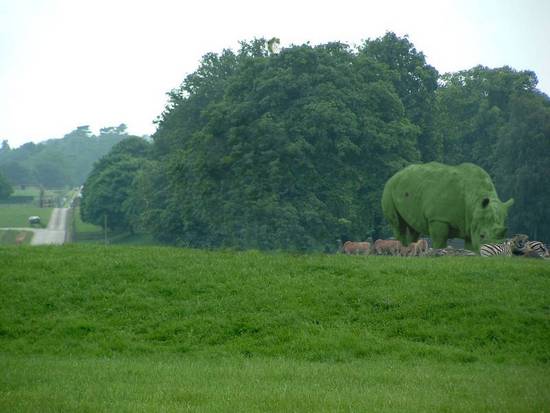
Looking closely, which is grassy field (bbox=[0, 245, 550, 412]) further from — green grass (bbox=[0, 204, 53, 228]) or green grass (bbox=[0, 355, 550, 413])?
green grass (bbox=[0, 204, 53, 228])

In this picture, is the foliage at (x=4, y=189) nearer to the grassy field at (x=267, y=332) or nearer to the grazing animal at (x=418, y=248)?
the grazing animal at (x=418, y=248)

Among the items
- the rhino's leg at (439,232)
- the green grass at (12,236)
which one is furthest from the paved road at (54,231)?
the rhino's leg at (439,232)

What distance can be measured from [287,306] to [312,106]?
27.2 meters

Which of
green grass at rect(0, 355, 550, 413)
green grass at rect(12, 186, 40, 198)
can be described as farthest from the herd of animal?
green grass at rect(12, 186, 40, 198)

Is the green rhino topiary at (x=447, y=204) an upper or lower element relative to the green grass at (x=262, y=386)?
upper

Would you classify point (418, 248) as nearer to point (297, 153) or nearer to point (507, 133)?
point (297, 153)

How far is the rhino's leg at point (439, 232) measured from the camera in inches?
1202

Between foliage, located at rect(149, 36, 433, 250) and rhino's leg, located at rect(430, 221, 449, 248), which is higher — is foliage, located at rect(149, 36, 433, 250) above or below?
above

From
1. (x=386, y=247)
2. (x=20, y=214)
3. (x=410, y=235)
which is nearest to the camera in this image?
(x=410, y=235)

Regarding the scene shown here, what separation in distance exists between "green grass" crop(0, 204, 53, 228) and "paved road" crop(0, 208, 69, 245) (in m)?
1.01

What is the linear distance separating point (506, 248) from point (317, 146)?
55.4ft

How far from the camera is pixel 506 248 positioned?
2859 cm

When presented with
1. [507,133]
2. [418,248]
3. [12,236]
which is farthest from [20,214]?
[418,248]

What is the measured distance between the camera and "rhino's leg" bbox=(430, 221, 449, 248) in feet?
100
